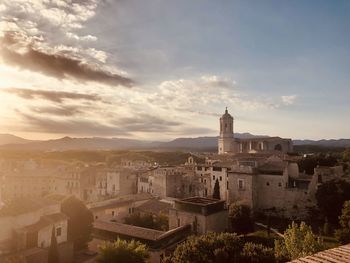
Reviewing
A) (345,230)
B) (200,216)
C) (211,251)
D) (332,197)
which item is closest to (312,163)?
(332,197)

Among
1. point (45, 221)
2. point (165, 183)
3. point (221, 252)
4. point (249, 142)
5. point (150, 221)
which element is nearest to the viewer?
point (221, 252)

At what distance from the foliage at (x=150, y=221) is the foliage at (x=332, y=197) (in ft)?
50.6

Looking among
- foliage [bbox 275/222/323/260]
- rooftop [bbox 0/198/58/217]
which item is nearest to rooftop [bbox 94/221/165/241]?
rooftop [bbox 0/198/58/217]

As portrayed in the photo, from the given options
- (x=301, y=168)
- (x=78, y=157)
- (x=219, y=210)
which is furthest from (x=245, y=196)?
(x=78, y=157)

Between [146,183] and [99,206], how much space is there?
1470 cm

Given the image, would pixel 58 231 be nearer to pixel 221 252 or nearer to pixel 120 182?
pixel 221 252

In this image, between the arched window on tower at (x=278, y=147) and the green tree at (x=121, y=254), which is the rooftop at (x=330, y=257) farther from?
the arched window on tower at (x=278, y=147)

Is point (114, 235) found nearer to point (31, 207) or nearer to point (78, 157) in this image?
point (31, 207)

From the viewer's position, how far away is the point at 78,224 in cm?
3108

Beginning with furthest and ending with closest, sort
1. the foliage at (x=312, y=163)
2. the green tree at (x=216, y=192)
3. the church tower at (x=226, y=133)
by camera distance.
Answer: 1. the church tower at (x=226, y=133)
2. the foliage at (x=312, y=163)
3. the green tree at (x=216, y=192)

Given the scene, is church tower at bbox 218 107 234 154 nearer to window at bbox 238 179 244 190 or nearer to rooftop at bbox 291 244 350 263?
window at bbox 238 179 244 190

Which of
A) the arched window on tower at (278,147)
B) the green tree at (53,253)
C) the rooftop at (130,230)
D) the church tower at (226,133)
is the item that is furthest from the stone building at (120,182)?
the arched window on tower at (278,147)

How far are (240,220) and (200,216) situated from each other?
5065 millimetres

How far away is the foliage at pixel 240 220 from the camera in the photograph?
35.1 m
